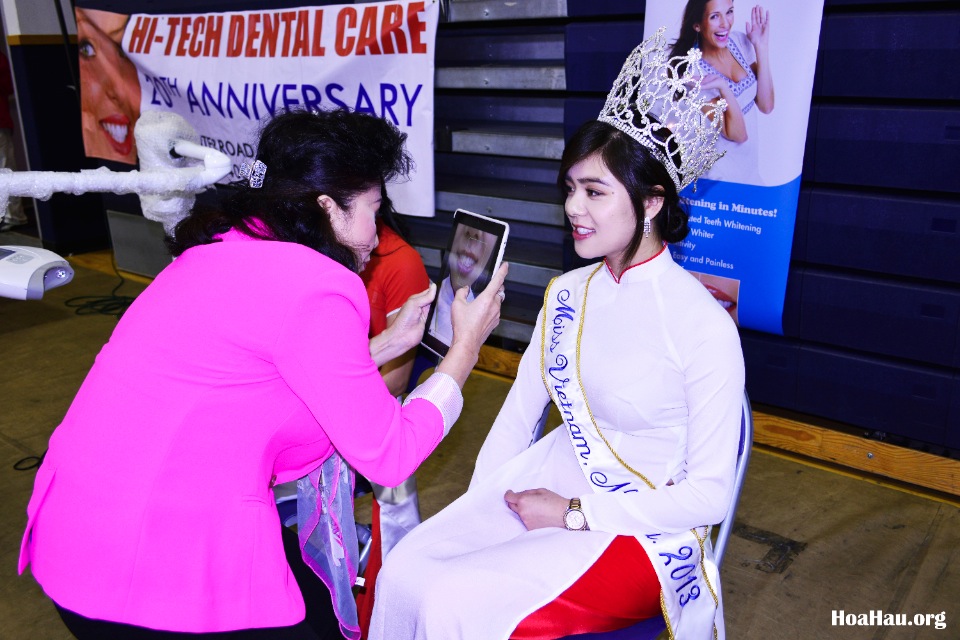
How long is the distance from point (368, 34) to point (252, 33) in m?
0.94

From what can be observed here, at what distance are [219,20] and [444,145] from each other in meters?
1.54

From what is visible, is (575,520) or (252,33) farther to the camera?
(252,33)

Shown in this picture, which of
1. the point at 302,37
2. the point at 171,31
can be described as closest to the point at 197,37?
the point at 171,31

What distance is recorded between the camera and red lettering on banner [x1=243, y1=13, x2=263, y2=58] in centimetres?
440

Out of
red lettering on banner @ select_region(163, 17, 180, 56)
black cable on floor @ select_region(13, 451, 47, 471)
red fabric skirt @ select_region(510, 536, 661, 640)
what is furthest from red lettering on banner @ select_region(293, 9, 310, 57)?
red fabric skirt @ select_region(510, 536, 661, 640)

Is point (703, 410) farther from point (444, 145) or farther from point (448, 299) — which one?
point (444, 145)

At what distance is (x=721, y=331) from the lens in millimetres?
1548

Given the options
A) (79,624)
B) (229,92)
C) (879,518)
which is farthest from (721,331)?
(229,92)

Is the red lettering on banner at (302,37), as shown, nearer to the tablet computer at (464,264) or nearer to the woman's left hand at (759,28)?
the woman's left hand at (759,28)

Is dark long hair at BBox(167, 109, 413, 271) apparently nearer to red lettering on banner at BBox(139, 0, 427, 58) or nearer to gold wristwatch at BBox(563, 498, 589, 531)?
gold wristwatch at BBox(563, 498, 589, 531)

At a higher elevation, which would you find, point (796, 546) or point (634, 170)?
point (634, 170)

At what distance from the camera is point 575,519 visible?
1573 mm

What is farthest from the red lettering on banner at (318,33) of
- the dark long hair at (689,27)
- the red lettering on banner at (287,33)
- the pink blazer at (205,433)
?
the pink blazer at (205,433)

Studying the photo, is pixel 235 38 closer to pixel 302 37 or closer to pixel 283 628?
pixel 302 37
